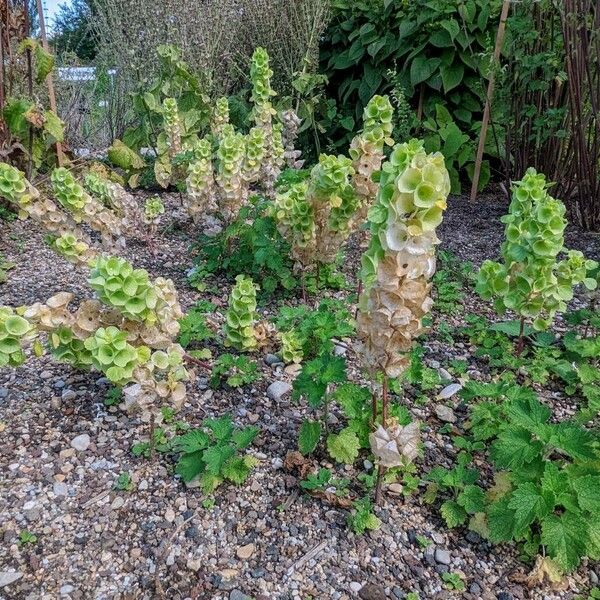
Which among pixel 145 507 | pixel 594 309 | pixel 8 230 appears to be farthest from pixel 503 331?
pixel 8 230

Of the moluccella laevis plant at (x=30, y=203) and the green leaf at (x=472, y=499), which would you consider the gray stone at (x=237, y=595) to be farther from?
the moluccella laevis plant at (x=30, y=203)

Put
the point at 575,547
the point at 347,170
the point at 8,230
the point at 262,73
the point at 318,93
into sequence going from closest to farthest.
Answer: the point at 575,547, the point at 347,170, the point at 262,73, the point at 8,230, the point at 318,93

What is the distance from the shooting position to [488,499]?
1.65m

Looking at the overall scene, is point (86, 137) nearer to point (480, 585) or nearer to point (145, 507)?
point (145, 507)

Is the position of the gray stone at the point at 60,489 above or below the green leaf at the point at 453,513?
below

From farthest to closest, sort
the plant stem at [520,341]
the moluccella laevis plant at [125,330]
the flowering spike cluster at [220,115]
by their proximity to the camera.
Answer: the flowering spike cluster at [220,115] < the plant stem at [520,341] < the moluccella laevis plant at [125,330]

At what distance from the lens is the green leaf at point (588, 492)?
4.69 feet

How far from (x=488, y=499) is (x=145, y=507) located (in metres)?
0.97

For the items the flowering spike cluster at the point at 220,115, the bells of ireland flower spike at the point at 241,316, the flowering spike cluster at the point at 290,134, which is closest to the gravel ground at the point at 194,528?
the bells of ireland flower spike at the point at 241,316

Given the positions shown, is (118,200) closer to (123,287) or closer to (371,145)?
(371,145)

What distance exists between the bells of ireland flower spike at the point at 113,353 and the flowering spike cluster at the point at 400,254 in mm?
642

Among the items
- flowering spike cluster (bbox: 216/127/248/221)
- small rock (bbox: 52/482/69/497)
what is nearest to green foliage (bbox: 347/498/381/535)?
small rock (bbox: 52/482/69/497)

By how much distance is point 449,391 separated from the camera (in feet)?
7.16

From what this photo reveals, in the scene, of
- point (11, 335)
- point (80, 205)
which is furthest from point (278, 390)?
point (80, 205)
